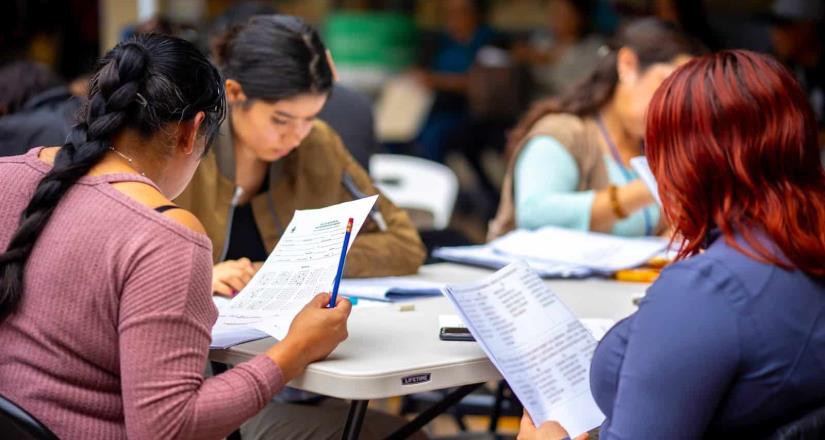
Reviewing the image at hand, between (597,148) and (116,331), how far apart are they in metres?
1.94

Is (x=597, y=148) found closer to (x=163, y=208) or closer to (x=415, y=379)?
(x=415, y=379)

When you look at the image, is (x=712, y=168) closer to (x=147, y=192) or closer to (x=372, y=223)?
(x=147, y=192)

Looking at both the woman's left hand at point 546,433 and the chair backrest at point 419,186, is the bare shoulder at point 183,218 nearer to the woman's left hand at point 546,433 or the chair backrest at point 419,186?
the woman's left hand at point 546,433

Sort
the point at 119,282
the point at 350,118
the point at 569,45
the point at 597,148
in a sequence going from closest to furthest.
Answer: the point at 119,282, the point at 597,148, the point at 350,118, the point at 569,45

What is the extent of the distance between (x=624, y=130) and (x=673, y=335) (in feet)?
6.37

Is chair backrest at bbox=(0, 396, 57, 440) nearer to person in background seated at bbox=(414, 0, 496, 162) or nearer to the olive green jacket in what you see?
the olive green jacket

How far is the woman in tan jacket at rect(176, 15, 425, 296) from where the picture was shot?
248 cm

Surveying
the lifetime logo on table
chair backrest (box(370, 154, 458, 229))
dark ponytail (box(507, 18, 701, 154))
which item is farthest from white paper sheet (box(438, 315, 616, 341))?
chair backrest (box(370, 154, 458, 229))

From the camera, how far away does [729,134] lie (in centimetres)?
154

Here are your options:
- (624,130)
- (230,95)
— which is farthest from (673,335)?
(624,130)

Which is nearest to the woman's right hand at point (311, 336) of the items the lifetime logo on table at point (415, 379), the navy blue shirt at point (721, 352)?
the lifetime logo on table at point (415, 379)

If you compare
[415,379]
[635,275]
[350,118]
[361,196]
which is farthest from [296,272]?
[350,118]

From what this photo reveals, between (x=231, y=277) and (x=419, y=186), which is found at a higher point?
(x=231, y=277)

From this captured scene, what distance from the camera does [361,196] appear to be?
2.73 metres
